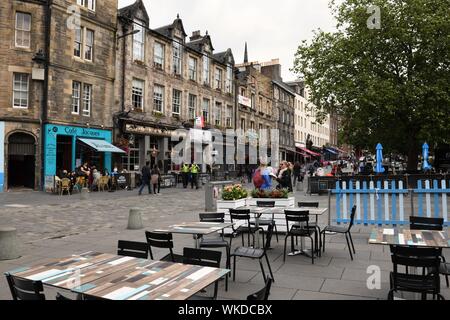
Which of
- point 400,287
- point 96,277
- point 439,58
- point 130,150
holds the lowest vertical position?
point 400,287

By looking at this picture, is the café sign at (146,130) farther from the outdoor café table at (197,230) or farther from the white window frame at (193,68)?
the outdoor café table at (197,230)

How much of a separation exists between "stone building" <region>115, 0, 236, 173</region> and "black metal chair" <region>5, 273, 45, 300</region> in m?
22.0

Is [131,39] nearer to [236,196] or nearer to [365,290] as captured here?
[236,196]

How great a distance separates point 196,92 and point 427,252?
96.8ft

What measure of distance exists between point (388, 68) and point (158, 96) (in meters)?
16.3

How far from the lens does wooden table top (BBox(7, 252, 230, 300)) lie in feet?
10.0

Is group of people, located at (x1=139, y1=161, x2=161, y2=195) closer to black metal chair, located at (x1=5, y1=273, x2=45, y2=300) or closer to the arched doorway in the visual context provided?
the arched doorway

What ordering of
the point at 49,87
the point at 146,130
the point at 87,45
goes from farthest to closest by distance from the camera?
1. the point at 146,130
2. the point at 87,45
3. the point at 49,87

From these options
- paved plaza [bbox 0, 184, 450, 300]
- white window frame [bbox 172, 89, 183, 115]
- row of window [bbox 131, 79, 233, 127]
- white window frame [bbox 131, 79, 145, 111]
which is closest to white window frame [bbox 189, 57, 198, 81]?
row of window [bbox 131, 79, 233, 127]

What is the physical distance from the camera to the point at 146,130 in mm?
26344

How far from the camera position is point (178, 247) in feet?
26.4

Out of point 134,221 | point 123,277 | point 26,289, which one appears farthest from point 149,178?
point 26,289

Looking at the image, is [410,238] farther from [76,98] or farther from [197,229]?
[76,98]
